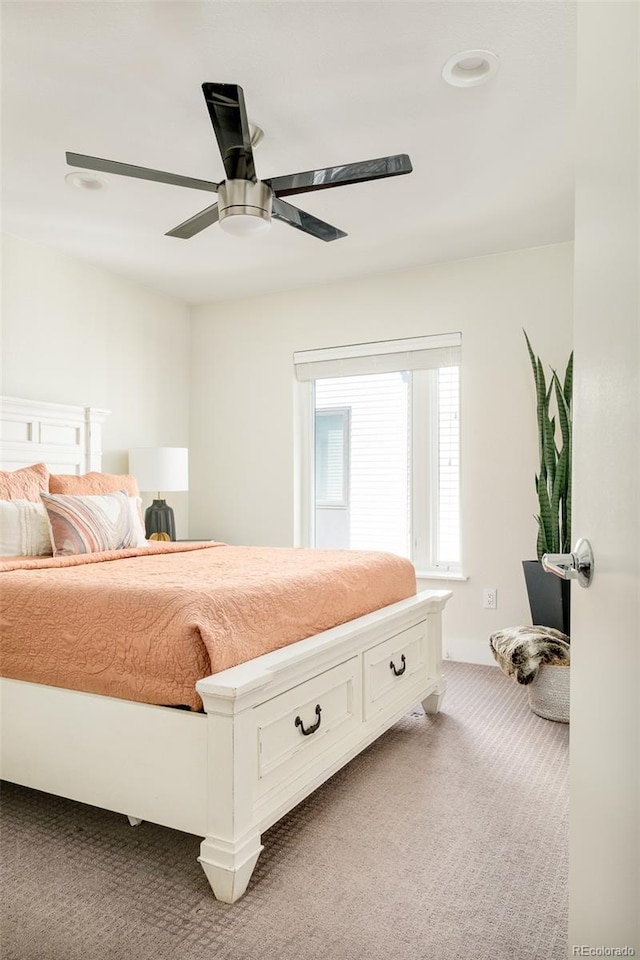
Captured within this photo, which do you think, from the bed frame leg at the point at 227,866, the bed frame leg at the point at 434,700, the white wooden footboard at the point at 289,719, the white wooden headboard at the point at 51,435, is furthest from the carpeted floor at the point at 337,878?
the white wooden headboard at the point at 51,435

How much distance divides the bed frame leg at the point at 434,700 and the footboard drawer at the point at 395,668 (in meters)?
0.13

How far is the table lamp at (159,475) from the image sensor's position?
4.28 meters

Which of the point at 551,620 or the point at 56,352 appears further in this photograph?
the point at 56,352

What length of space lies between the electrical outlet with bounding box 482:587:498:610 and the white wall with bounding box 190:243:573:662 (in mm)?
30

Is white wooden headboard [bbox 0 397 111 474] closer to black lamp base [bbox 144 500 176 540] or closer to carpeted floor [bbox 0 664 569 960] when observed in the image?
black lamp base [bbox 144 500 176 540]

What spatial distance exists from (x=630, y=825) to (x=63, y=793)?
5.68 feet

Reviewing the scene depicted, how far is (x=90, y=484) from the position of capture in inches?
137

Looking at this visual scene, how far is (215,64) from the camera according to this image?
2.23m

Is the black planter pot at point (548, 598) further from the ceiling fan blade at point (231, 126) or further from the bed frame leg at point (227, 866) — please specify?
the ceiling fan blade at point (231, 126)

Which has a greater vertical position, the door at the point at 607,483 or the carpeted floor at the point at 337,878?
the door at the point at 607,483

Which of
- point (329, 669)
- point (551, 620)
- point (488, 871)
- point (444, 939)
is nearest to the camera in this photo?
point (444, 939)

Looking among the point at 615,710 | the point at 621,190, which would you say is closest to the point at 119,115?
the point at 621,190

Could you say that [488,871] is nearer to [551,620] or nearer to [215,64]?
[551,620]

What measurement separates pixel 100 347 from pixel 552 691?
11.0 feet
